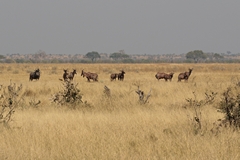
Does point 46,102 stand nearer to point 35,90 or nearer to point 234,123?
point 35,90

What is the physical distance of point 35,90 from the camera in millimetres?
18062

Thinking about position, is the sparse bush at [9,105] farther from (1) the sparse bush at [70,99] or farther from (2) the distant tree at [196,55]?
(2) the distant tree at [196,55]

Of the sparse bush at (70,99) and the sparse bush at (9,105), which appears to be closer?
the sparse bush at (9,105)

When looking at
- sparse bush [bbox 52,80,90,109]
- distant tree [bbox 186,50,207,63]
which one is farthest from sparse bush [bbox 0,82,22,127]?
distant tree [bbox 186,50,207,63]

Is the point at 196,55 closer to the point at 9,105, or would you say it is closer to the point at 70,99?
the point at 70,99

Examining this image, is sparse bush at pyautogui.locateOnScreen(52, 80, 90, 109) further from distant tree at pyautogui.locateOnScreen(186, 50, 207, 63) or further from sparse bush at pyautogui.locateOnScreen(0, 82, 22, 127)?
distant tree at pyautogui.locateOnScreen(186, 50, 207, 63)

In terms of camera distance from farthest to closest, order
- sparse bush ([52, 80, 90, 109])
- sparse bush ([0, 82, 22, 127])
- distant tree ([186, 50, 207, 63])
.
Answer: distant tree ([186, 50, 207, 63]), sparse bush ([52, 80, 90, 109]), sparse bush ([0, 82, 22, 127])

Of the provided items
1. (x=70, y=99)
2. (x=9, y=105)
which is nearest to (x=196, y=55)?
(x=70, y=99)

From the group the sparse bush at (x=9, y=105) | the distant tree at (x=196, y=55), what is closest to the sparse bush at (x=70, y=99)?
the sparse bush at (x=9, y=105)

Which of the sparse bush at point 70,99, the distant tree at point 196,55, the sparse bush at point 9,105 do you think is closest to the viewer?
the sparse bush at point 9,105

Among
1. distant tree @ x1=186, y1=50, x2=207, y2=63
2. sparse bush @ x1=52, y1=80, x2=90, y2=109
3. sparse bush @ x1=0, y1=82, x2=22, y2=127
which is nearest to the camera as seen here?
sparse bush @ x1=0, y1=82, x2=22, y2=127

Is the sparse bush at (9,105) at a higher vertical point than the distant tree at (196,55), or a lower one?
higher

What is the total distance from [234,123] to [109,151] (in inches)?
137

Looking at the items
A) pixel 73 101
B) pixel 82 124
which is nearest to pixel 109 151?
pixel 82 124
